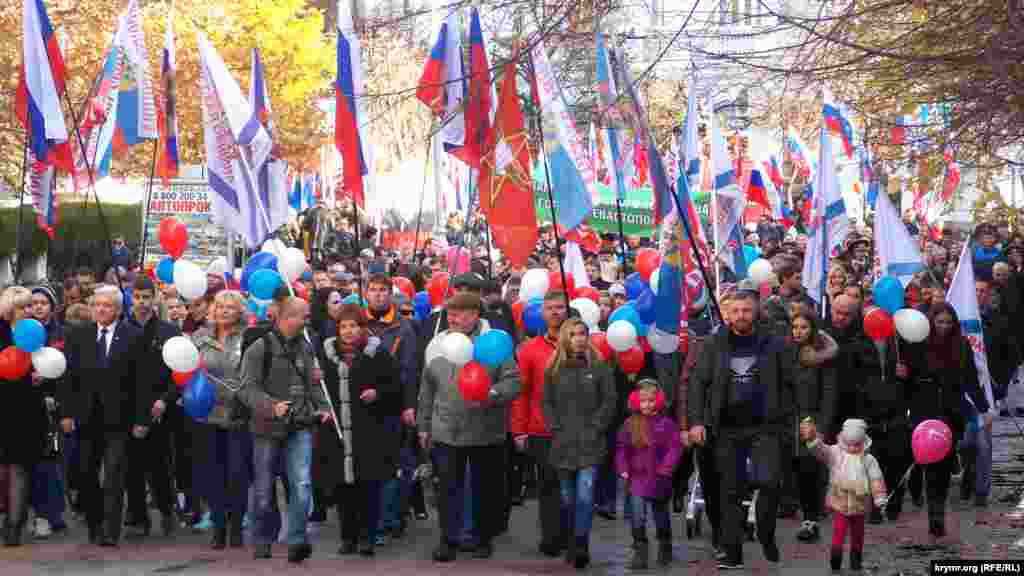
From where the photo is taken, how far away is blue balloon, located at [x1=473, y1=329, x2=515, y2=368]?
438 inches

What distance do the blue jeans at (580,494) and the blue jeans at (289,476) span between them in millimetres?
1542

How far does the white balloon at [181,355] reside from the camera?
37.9 feet

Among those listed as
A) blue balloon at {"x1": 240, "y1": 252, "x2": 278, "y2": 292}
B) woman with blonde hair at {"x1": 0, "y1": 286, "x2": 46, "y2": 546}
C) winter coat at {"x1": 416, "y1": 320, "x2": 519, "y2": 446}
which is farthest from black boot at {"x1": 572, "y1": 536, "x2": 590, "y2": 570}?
blue balloon at {"x1": 240, "y1": 252, "x2": 278, "y2": 292}

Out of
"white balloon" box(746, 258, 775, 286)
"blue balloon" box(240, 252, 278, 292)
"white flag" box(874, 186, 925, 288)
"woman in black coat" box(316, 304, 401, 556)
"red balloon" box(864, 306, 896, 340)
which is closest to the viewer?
"woman in black coat" box(316, 304, 401, 556)

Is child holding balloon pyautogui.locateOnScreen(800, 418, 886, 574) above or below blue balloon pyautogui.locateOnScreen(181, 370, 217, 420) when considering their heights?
below

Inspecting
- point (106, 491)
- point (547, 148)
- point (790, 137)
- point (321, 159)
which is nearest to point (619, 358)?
point (547, 148)

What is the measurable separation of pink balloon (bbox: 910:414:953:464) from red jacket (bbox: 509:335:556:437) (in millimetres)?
2349

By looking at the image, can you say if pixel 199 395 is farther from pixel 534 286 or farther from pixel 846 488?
pixel 846 488

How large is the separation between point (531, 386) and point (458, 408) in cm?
50

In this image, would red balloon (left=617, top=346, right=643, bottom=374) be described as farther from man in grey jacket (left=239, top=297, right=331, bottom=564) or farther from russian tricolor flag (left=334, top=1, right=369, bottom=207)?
russian tricolor flag (left=334, top=1, right=369, bottom=207)

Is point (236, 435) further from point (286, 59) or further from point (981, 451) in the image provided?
point (286, 59)

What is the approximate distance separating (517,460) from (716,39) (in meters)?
4.83

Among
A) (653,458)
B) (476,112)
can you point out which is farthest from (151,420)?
(476,112)

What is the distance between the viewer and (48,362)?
462 inches
